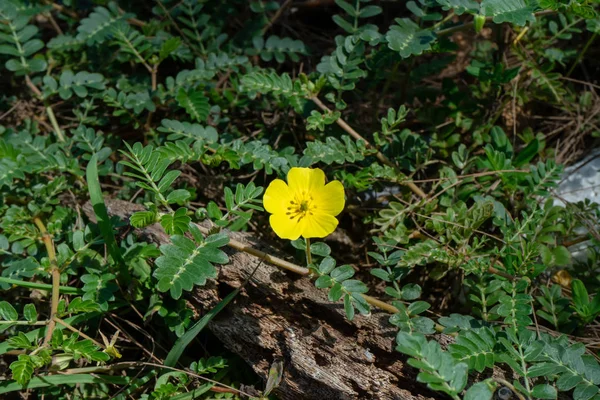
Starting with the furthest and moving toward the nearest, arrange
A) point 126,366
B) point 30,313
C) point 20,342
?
point 126,366 → point 30,313 → point 20,342

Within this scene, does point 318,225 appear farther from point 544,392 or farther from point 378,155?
point 544,392

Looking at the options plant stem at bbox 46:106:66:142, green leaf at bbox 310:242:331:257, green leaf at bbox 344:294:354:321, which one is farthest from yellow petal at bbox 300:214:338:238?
plant stem at bbox 46:106:66:142

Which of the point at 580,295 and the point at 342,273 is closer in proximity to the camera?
the point at 342,273

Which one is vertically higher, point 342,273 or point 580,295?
point 342,273

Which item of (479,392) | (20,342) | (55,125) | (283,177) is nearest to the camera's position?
(479,392)

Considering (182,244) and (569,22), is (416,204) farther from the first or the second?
(569,22)

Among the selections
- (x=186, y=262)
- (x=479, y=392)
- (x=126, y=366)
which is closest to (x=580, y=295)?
(x=479, y=392)

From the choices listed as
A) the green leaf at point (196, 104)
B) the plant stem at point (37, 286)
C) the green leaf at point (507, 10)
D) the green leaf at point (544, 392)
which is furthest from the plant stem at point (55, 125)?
the green leaf at point (544, 392)
